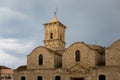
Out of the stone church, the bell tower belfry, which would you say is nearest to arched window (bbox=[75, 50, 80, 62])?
the stone church

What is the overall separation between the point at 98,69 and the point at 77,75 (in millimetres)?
3503

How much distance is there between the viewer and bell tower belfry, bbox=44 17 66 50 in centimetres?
5953

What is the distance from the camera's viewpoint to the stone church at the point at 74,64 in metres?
40.0

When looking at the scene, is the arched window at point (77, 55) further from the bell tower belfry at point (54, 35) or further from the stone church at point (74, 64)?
the bell tower belfry at point (54, 35)

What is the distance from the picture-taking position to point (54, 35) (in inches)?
2360

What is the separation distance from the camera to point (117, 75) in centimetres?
3888

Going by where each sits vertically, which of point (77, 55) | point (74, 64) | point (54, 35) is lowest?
point (74, 64)

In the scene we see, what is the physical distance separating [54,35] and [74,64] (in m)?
17.7

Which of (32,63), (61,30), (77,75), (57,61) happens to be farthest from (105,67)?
(61,30)

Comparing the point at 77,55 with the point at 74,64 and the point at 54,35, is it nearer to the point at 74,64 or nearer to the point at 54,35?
the point at 74,64

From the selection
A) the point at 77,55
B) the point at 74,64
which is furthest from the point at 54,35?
the point at 74,64

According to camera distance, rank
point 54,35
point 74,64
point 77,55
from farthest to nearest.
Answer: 1. point 54,35
2. point 77,55
3. point 74,64

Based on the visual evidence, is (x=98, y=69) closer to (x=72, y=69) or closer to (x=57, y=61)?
(x=72, y=69)

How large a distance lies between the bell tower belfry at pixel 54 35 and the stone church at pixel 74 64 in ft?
34.6
